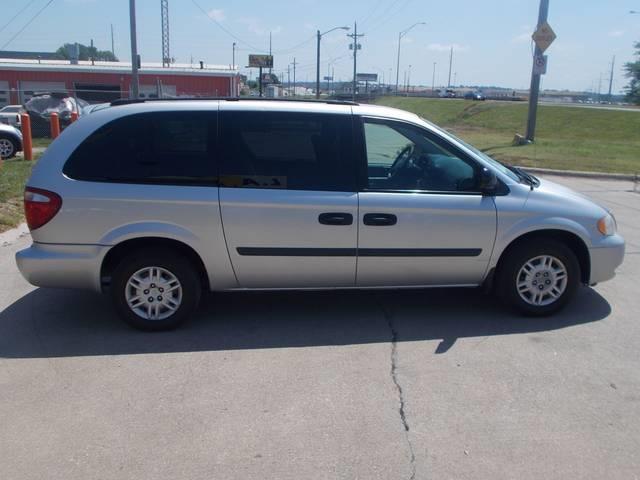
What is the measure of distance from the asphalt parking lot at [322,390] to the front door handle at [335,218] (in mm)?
876

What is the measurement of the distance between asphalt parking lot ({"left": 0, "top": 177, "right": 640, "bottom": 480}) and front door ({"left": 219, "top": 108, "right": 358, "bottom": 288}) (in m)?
0.56

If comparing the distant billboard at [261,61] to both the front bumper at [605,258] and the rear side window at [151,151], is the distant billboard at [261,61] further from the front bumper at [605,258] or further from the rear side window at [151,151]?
the front bumper at [605,258]

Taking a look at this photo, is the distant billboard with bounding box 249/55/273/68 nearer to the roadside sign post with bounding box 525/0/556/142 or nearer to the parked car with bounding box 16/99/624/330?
the roadside sign post with bounding box 525/0/556/142

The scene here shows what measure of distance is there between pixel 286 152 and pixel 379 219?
2.94 ft

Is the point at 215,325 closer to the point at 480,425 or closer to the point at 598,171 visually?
the point at 480,425

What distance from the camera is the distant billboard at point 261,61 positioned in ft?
211

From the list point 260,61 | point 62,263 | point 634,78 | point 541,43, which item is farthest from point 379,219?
point 634,78

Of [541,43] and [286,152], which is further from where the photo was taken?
[541,43]

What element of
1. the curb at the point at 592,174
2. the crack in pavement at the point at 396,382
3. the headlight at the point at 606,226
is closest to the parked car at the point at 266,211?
the headlight at the point at 606,226

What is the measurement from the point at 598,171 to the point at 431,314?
440 inches

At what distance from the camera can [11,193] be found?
9.81m

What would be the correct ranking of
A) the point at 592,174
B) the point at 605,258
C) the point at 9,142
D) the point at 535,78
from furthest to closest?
1. the point at 535,78
2. the point at 9,142
3. the point at 592,174
4. the point at 605,258

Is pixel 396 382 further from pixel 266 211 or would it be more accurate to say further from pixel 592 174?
pixel 592 174

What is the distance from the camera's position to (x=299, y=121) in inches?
196
